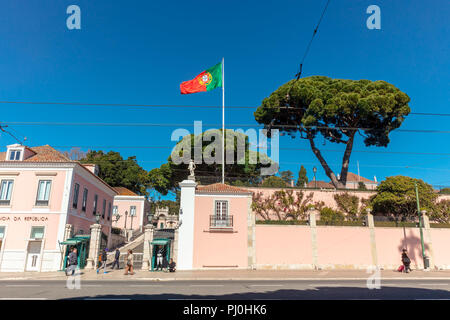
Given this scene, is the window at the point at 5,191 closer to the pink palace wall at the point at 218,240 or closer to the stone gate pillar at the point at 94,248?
the stone gate pillar at the point at 94,248

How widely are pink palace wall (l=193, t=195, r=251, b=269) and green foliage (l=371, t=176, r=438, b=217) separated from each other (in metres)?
15.3

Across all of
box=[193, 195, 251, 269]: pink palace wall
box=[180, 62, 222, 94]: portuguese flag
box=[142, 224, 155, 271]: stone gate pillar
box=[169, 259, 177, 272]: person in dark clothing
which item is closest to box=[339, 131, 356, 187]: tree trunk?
box=[180, 62, 222, 94]: portuguese flag

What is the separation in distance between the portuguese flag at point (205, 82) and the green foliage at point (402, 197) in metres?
18.9

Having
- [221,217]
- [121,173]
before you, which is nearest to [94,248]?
[221,217]

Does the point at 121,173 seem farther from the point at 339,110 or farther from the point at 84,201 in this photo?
the point at 339,110

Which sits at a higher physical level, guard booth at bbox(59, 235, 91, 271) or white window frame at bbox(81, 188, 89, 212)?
white window frame at bbox(81, 188, 89, 212)

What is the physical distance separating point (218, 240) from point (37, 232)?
42.4ft

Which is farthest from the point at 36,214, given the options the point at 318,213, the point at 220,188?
the point at 318,213

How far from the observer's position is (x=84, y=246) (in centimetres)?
2192

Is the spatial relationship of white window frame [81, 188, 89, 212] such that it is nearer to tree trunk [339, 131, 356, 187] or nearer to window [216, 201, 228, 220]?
window [216, 201, 228, 220]

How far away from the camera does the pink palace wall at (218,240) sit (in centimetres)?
2167

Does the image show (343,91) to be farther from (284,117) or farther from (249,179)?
(249,179)

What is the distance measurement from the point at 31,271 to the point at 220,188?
46.7 ft

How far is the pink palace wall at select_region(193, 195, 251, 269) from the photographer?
71.1 feet
